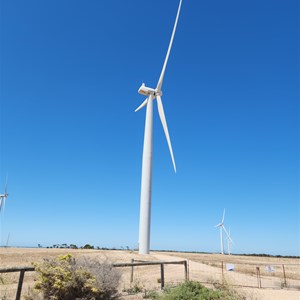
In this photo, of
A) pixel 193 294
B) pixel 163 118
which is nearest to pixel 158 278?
pixel 193 294

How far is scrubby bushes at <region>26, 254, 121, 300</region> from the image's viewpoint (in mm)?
8625

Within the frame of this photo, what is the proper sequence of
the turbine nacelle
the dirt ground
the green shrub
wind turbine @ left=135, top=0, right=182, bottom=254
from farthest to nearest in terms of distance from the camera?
the turbine nacelle
wind turbine @ left=135, top=0, right=182, bottom=254
the dirt ground
the green shrub

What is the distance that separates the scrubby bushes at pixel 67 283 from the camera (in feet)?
28.3

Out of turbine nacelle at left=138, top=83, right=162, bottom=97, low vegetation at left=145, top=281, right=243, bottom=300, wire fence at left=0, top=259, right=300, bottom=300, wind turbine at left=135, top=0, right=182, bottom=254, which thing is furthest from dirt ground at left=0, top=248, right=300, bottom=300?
turbine nacelle at left=138, top=83, right=162, bottom=97

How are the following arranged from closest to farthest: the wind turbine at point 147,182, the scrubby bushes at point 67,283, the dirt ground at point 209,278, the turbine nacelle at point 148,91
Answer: the scrubby bushes at point 67,283, the dirt ground at point 209,278, the wind turbine at point 147,182, the turbine nacelle at point 148,91

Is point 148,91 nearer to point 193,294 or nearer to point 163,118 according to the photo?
→ point 163,118

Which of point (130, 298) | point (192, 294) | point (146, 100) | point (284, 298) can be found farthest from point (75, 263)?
point (146, 100)

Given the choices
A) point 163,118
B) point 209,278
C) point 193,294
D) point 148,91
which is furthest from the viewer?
point 148,91

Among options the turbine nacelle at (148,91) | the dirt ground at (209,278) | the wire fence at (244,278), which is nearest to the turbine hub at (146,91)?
the turbine nacelle at (148,91)

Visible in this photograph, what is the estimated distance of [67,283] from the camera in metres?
8.57

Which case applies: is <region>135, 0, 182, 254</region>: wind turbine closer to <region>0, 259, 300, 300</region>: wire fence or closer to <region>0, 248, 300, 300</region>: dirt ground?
<region>0, 248, 300, 300</region>: dirt ground

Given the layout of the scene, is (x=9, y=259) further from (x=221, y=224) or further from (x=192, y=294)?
(x=221, y=224)

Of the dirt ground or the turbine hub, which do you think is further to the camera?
the turbine hub

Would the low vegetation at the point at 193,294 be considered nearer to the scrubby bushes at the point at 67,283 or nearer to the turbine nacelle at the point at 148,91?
the scrubby bushes at the point at 67,283
